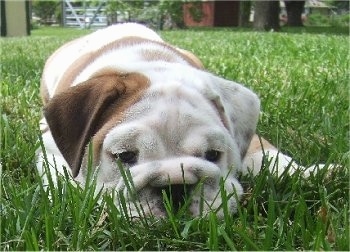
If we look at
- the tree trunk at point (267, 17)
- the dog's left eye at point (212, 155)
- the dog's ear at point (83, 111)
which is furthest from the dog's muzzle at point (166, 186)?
the tree trunk at point (267, 17)

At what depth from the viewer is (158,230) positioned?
6.82 ft

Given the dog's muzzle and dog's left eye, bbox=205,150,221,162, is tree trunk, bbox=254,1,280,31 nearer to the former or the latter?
dog's left eye, bbox=205,150,221,162

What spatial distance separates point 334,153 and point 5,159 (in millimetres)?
1505

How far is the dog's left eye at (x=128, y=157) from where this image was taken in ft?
7.77

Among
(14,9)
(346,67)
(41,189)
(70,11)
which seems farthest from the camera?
(70,11)

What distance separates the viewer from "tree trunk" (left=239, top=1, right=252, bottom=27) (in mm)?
26558

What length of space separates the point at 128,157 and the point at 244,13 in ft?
88.4

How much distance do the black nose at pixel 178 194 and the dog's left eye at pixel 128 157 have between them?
20 centimetres

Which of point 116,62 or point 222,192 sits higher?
point 116,62

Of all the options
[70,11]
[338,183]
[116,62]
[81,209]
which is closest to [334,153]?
[338,183]

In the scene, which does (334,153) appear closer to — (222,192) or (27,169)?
(222,192)

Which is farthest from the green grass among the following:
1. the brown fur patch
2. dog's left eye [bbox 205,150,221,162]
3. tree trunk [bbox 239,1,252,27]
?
tree trunk [bbox 239,1,252,27]

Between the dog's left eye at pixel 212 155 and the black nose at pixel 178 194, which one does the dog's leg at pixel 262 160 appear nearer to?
the dog's left eye at pixel 212 155

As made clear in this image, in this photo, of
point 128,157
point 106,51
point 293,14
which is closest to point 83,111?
point 128,157
